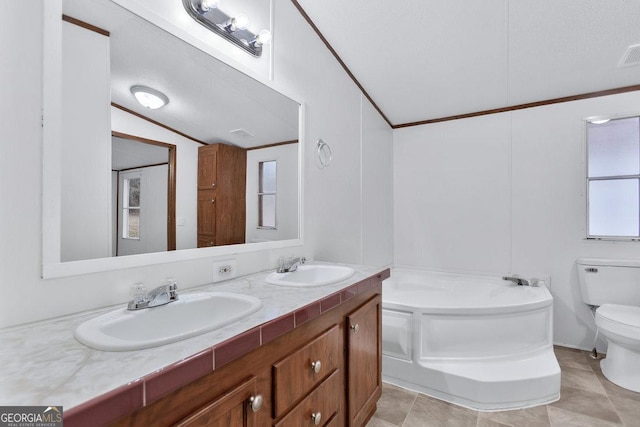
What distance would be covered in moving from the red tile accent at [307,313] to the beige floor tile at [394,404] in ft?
4.09

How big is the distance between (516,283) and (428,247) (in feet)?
2.87

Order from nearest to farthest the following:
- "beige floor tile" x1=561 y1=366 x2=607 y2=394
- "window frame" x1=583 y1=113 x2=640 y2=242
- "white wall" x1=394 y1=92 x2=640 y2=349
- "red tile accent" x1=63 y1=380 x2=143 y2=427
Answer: "red tile accent" x1=63 y1=380 x2=143 y2=427
"beige floor tile" x1=561 y1=366 x2=607 y2=394
"window frame" x1=583 y1=113 x2=640 y2=242
"white wall" x1=394 y1=92 x2=640 y2=349

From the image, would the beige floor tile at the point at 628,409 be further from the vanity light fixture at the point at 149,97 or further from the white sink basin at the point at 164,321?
the vanity light fixture at the point at 149,97

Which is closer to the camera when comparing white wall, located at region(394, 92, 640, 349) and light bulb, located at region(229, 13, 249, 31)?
light bulb, located at region(229, 13, 249, 31)

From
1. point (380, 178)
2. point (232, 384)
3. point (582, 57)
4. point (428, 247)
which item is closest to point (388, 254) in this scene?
point (428, 247)

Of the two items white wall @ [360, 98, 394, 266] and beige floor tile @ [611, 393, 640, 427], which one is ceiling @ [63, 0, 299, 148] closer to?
white wall @ [360, 98, 394, 266]

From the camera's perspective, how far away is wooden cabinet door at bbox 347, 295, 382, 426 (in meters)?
1.39

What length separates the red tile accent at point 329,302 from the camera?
Answer: 44.0 inches

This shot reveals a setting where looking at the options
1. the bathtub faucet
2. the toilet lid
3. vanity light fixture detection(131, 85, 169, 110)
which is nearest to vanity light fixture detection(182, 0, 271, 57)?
vanity light fixture detection(131, 85, 169, 110)

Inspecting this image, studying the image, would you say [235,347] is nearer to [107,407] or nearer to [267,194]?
[107,407]

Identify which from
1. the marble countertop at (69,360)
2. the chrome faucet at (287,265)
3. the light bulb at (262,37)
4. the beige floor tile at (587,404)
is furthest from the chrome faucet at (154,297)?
the beige floor tile at (587,404)

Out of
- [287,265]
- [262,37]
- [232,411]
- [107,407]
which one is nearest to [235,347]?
[232,411]

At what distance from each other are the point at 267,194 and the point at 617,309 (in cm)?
270

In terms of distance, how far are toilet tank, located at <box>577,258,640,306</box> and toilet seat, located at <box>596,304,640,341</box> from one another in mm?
118
